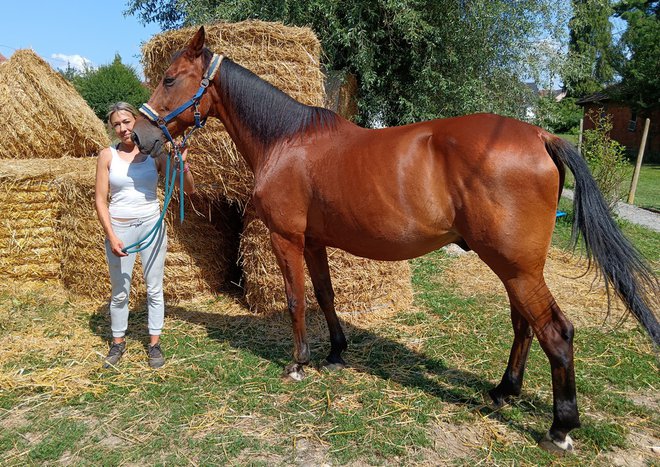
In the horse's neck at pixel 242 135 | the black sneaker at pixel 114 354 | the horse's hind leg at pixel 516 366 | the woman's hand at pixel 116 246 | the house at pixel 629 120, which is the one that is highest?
the house at pixel 629 120

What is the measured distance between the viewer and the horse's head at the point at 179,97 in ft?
9.59

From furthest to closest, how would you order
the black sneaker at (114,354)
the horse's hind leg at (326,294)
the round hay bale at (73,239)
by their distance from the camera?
the round hay bale at (73,239), the horse's hind leg at (326,294), the black sneaker at (114,354)

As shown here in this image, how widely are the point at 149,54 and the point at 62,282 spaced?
2.73 meters

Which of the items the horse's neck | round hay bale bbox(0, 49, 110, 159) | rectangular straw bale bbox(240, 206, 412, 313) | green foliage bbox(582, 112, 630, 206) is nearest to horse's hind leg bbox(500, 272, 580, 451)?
the horse's neck

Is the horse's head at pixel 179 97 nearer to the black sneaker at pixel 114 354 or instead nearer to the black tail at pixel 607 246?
the black sneaker at pixel 114 354

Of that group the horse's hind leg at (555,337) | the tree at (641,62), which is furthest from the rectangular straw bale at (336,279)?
the tree at (641,62)

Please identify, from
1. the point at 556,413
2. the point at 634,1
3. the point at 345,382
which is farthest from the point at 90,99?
the point at 634,1

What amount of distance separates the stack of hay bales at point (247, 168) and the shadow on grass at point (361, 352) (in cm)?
29

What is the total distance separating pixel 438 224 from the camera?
251 cm

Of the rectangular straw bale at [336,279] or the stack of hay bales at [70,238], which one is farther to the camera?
the stack of hay bales at [70,238]

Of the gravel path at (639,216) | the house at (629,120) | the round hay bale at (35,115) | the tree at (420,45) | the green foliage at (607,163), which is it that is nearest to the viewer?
the round hay bale at (35,115)

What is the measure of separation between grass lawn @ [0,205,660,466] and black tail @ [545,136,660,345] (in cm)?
78

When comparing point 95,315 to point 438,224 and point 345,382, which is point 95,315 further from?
point 438,224

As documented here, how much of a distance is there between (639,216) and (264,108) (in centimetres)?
909
